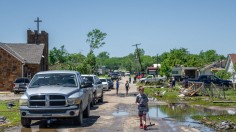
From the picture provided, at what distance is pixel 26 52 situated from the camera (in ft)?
175

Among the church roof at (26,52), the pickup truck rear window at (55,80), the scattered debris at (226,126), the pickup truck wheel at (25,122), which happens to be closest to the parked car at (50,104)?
the pickup truck wheel at (25,122)

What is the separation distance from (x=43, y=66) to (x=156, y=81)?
2187cm

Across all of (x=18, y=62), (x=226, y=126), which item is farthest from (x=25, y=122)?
(x=18, y=62)

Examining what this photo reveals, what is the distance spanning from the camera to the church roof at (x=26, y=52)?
4844 cm

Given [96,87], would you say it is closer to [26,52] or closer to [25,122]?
[25,122]

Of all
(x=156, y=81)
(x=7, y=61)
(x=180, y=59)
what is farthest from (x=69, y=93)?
(x=180, y=59)

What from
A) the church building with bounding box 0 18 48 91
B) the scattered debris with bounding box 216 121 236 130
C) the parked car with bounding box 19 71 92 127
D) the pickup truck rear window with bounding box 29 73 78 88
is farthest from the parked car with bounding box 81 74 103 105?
the church building with bounding box 0 18 48 91

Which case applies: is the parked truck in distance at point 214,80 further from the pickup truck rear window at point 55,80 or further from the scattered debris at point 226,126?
the pickup truck rear window at point 55,80

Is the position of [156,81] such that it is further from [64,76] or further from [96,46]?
[64,76]

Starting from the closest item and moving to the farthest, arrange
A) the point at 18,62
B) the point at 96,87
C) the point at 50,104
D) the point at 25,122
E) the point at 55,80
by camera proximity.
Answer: the point at 50,104
the point at 25,122
the point at 55,80
the point at 96,87
the point at 18,62

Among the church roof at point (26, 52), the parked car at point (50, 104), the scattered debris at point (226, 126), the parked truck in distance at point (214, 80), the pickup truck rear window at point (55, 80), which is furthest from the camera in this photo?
the church roof at point (26, 52)

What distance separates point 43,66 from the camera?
56.7 metres

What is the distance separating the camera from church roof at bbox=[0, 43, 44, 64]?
48.4 metres

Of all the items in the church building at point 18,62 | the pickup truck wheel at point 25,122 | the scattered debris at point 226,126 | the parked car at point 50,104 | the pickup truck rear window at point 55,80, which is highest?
the church building at point 18,62
